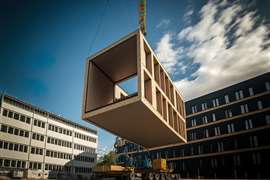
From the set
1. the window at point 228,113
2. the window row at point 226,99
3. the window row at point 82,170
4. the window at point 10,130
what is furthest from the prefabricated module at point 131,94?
the window row at point 82,170

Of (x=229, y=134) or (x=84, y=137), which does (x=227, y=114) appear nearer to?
(x=229, y=134)

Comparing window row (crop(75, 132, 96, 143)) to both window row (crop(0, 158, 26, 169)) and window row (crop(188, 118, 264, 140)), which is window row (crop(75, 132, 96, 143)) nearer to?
window row (crop(0, 158, 26, 169))

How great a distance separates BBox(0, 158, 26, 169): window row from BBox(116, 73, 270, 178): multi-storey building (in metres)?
37.6

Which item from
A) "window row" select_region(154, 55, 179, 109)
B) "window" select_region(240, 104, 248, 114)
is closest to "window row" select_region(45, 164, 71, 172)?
"window row" select_region(154, 55, 179, 109)

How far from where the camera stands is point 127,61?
24.0 metres

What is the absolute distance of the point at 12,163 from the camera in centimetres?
4450

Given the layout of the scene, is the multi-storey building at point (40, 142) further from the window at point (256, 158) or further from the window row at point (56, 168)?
the window at point (256, 158)

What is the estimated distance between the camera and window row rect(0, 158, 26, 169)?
42513 millimetres

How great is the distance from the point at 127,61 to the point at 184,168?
43.4 metres

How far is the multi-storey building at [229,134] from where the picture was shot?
149 feet

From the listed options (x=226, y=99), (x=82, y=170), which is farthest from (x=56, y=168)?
(x=226, y=99)

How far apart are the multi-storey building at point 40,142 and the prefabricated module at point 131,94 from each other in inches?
1184

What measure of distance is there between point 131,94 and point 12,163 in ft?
127

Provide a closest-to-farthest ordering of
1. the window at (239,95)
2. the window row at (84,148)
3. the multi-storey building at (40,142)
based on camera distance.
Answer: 1. the multi-storey building at (40,142)
2. the window at (239,95)
3. the window row at (84,148)
